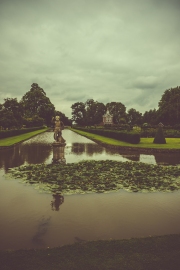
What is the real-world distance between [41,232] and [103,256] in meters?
1.75

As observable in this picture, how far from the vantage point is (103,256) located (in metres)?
4.15

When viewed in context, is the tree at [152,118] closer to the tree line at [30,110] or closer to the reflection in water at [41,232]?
the tree line at [30,110]

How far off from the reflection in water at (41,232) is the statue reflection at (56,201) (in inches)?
29.3

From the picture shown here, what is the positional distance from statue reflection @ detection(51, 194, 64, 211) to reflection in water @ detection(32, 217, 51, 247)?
743 millimetres

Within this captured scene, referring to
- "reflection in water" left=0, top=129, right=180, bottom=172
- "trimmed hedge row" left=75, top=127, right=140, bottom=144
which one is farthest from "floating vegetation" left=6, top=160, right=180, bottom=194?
"trimmed hedge row" left=75, top=127, right=140, bottom=144

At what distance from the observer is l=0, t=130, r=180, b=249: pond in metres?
5.10

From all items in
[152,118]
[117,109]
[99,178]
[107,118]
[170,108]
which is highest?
[117,109]

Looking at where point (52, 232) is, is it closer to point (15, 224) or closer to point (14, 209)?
point (15, 224)

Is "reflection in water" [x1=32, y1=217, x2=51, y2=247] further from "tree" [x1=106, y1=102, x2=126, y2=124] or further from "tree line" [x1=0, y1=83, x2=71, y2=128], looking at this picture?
"tree" [x1=106, y1=102, x2=126, y2=124]

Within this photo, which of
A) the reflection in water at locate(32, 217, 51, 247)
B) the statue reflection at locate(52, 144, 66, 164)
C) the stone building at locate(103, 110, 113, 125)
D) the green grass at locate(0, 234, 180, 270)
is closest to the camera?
the green grass at locate(0, 234, 180, 270)

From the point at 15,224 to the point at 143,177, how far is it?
603 cm

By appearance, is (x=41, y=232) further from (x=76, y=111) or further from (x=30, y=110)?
(x=76, y=111)

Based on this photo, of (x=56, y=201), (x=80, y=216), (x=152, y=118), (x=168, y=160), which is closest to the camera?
(x=80, y=216)

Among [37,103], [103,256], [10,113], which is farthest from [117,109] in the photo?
[103,256]
